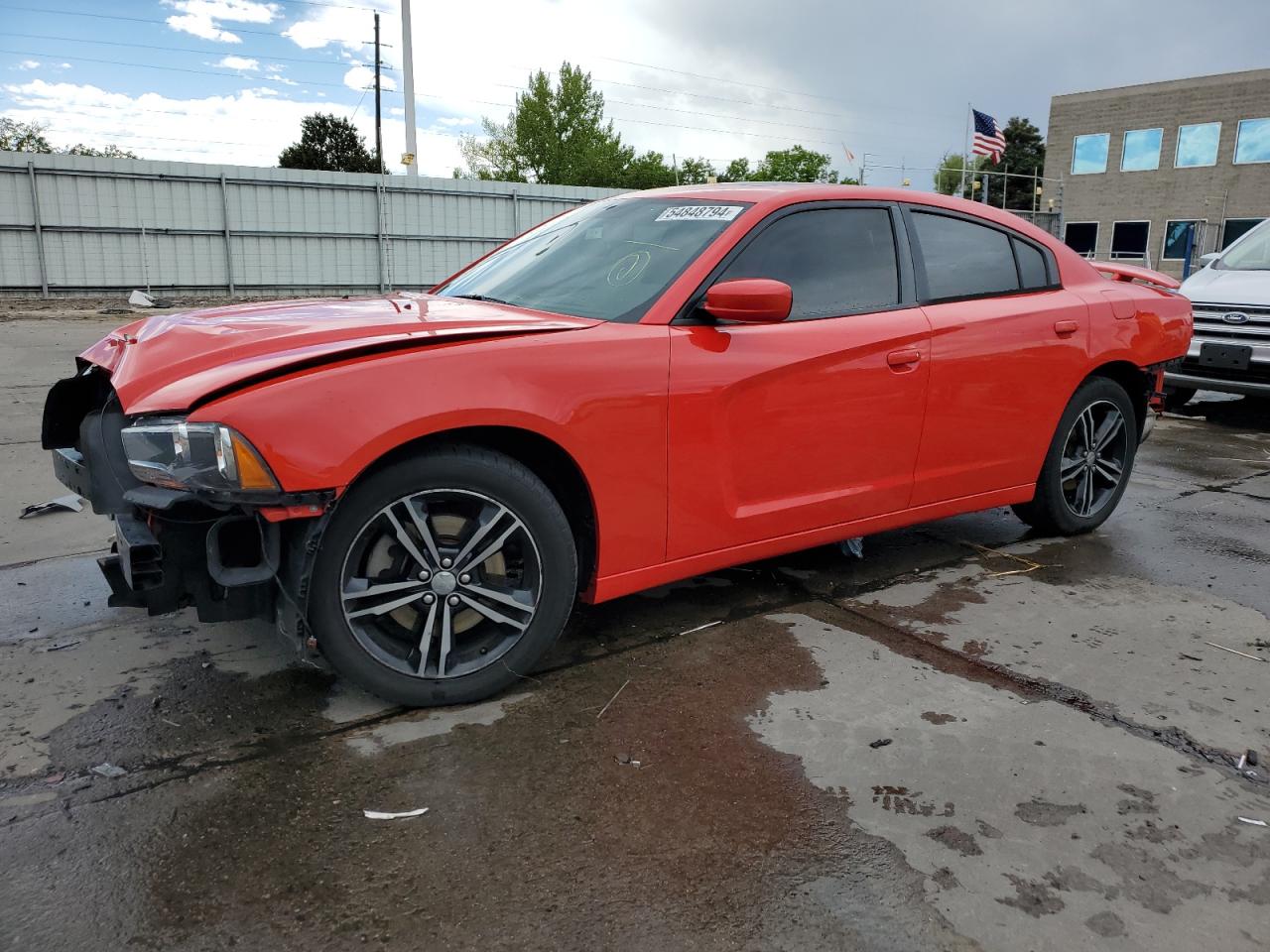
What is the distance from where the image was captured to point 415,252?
75.1ft

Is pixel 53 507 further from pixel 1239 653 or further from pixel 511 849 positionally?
pixel 1239 653

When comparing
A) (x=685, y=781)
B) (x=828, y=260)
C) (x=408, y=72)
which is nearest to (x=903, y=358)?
(x=828, y=260)

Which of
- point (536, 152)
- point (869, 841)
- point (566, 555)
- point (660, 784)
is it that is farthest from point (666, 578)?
point (536, 152)

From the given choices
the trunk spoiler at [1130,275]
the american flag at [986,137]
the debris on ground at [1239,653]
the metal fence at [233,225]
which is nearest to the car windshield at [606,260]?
the debris on ground at [1239,653]

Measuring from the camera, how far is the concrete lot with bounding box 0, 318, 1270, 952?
202 cm

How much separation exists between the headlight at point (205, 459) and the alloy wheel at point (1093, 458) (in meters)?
3.62

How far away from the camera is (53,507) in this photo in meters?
4.93

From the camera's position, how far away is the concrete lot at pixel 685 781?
6.62 feet

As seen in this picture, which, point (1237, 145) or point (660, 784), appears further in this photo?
point (1237, 145)

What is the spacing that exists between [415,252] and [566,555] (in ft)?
69.7

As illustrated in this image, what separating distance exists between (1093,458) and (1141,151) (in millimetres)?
37351

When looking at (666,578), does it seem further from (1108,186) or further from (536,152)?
(536,152)

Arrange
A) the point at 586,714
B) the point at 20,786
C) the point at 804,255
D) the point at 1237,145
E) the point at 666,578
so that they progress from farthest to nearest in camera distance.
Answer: the point at 1237,145 < the point at 804,255 < the point at 666,578 < the point at 586,714 < the point at 20,786

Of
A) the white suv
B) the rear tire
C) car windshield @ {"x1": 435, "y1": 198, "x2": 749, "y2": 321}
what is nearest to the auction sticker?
car windshield @ {"x1": 435, "y1": 198, "x2": 749, "y2": 321}
